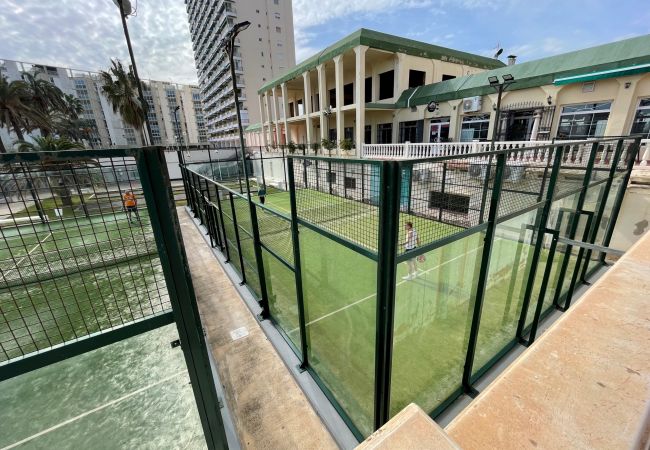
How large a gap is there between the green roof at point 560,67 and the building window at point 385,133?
346cm

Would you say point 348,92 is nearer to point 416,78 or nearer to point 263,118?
point 416,78

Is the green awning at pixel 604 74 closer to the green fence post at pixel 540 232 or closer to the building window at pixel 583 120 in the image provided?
the building window at pixel 583 120

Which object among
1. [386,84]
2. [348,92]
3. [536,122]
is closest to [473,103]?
[536,122]

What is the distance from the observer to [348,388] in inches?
123

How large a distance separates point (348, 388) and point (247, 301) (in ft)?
10.1

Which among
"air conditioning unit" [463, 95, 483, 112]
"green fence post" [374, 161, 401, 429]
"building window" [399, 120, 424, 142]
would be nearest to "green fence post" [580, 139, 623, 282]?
"green fence post" [374, 161, 401, 429]

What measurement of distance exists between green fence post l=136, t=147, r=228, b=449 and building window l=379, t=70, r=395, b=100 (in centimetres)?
1978

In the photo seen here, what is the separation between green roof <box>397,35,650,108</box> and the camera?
9715 mm

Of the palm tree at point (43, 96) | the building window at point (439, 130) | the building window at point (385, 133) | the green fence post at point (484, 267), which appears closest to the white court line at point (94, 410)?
the green fence post at point (484, 267)

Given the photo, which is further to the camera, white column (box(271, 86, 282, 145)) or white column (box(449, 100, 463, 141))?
white column (box(271, 86, 282, 145))

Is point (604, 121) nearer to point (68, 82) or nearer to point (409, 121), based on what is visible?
point (409, 121)

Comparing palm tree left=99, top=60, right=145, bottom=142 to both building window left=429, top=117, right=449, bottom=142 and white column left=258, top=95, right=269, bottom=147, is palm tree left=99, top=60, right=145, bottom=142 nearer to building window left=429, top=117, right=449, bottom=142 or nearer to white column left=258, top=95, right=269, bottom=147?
white column left=258, top=95, right=269, bottom=147

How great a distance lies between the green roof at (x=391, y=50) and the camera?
1581 cm

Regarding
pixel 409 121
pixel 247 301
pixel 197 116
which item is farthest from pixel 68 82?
pixel 247 301
